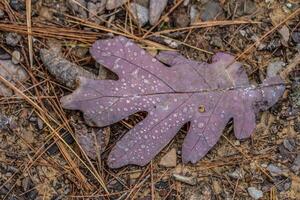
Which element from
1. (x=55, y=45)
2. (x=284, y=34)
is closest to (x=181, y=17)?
(x=284, y=34)

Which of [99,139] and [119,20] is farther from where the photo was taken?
[119,20]

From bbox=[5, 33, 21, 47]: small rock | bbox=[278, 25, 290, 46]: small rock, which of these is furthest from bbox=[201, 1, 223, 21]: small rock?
bbox=[5, 33, 21, 47]: small rock

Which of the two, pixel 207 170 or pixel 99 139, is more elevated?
pixel 99 139

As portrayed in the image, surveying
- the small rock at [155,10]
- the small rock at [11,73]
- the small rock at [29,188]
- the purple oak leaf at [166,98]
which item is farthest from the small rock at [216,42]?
the small rock at [29,188]

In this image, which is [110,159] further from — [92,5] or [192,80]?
[92,5]

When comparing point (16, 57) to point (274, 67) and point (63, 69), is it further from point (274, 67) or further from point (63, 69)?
point (274, 67)

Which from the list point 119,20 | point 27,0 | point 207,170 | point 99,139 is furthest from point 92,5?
point 207,170

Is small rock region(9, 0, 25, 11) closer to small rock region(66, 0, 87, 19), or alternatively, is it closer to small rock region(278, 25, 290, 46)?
small rock region(66, 0, 87, 19)
